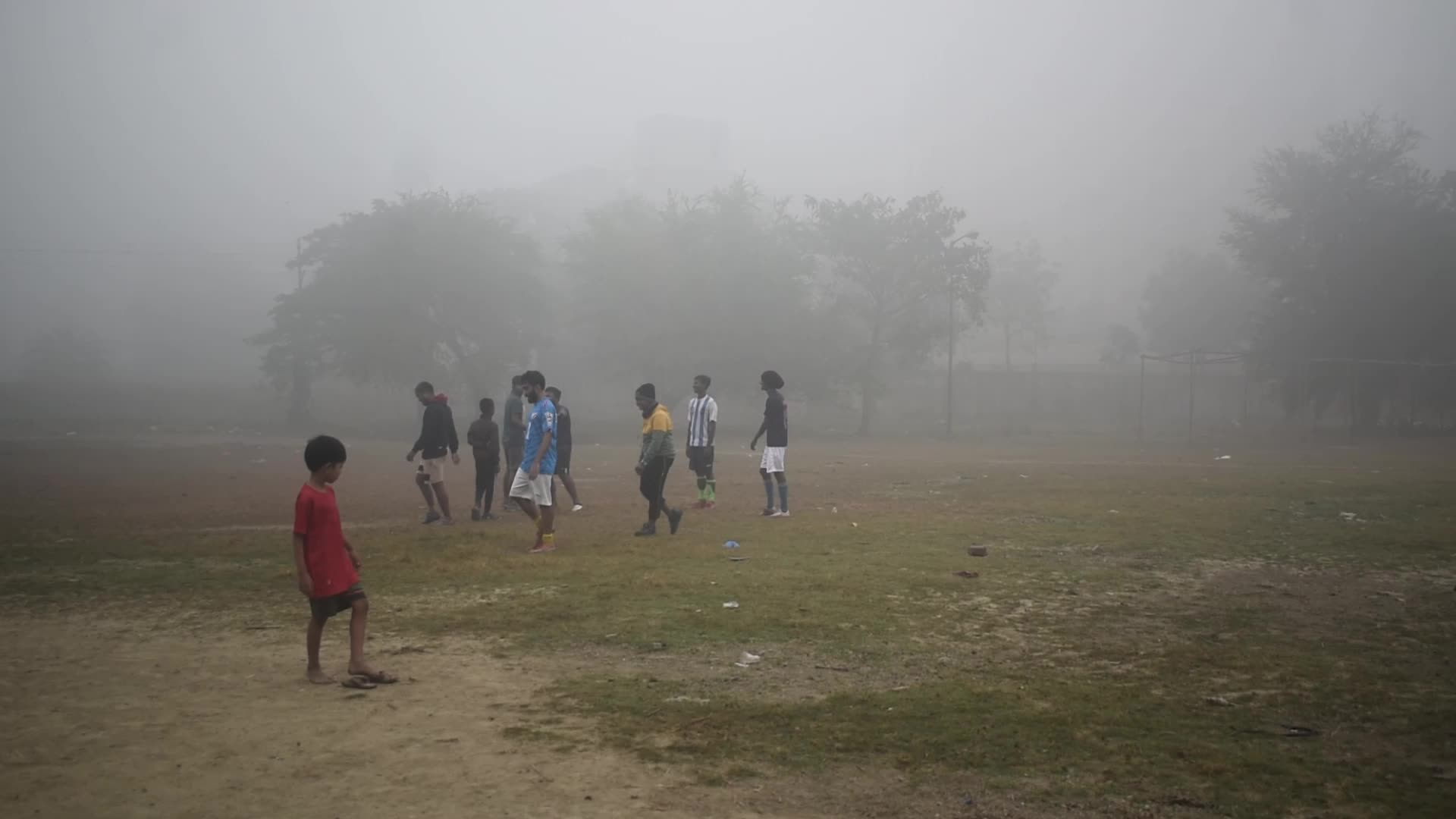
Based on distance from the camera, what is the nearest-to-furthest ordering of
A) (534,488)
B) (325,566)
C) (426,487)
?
(325,566)
(534,488)
(426,487)

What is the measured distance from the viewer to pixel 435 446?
14.8 meters

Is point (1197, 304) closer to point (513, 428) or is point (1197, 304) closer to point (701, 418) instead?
point (701, 418)

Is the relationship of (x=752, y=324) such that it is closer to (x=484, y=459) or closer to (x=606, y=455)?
(x=606, y=455)

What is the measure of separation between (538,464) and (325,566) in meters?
5.00

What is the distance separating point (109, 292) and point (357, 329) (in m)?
59.5

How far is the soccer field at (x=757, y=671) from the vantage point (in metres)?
4.83

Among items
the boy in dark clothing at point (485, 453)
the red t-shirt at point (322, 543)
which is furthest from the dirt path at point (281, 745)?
the boy in dark clothing at point (485, 453)

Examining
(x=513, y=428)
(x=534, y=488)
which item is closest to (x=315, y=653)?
Answer: (x=534, y=488)

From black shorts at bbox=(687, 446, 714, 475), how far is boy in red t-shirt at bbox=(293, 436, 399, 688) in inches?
374

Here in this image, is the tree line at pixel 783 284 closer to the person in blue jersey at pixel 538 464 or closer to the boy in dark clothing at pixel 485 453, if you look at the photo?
the boy in dark clothing at pixel 485 453

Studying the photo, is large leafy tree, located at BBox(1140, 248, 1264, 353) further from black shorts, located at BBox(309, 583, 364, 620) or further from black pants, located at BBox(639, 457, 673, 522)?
black shorts, located at BBox(309, 583, 364, 620)

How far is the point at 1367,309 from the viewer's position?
47.7m

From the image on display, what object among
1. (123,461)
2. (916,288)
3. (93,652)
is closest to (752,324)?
(916,288)

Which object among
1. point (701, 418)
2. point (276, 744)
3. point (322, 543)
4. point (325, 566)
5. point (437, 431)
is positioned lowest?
point (276, 744)
